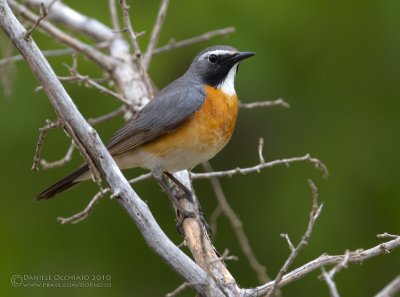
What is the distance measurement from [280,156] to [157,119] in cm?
129

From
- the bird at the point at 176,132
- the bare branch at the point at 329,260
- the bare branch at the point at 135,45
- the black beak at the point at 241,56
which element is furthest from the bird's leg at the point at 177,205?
the bare branch at the point at 329,260

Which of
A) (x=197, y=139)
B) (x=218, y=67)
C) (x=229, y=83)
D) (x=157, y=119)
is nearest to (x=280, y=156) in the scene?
(x=229, y=83)

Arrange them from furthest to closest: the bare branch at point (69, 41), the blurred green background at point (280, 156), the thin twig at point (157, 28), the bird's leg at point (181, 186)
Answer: the blurred green background at point (280, 156) → the bare branch at point (69, 41) → the thin twig at point (157, 28) → the bird's leg at point (181, 186)

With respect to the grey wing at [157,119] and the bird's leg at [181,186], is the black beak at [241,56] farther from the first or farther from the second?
the bird's leg at [181,186]

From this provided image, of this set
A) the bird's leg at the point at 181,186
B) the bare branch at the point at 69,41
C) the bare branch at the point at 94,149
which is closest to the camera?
the bare branch at the point at 94,149

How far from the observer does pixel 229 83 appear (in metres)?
5.12

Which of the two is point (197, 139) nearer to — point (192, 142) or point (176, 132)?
point (192, 142)

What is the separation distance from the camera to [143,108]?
4938 millimetres

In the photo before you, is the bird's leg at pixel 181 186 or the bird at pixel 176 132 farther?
the bird's leg at pixel 181 186

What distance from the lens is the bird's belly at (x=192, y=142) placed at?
4688mm

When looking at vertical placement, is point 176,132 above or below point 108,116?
below

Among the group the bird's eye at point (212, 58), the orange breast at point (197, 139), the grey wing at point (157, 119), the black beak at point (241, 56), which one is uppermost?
the bird's eye at point (212, 58)

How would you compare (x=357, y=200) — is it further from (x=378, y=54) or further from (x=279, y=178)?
(x=378, y=54)

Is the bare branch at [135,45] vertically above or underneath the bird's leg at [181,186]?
above
